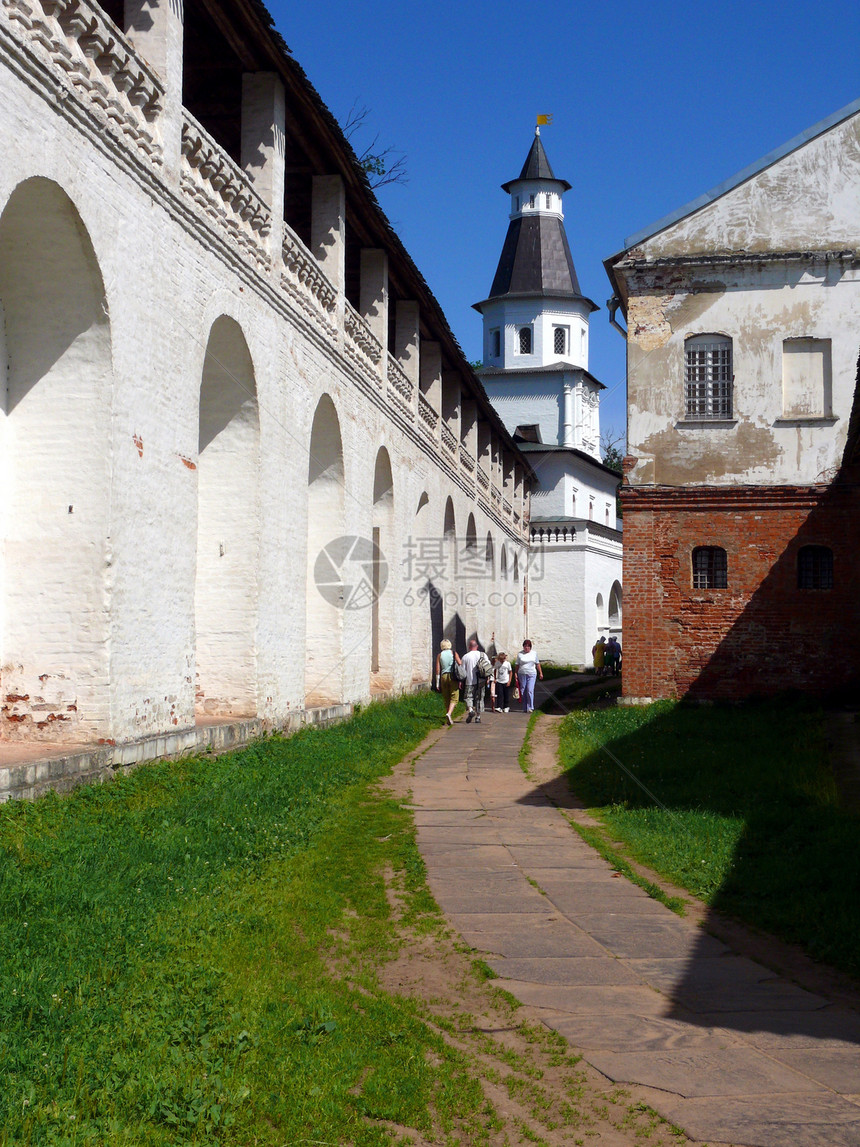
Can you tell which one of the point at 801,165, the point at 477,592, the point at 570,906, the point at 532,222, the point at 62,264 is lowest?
the point at 570,906

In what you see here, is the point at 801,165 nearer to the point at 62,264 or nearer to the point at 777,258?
the point at 777,258

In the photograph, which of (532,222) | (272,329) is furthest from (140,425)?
(532,222)

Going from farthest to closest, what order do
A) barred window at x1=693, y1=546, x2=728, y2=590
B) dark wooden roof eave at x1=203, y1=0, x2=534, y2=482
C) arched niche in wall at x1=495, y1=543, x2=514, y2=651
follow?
arched niche in wall at x1=495, y1=543, x2=514, y2=651, barred window at x1=693, y1=546, x2=728, y2=590, dark wooden roof eave at x1=203, y1=0, x2=534, y2=482

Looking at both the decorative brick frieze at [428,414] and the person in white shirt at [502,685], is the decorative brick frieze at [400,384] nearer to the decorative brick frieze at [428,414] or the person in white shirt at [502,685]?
the decorative brick frieze at [428,414]

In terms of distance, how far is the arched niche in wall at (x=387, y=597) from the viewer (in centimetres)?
1925

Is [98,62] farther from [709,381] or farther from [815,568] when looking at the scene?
[815,568]

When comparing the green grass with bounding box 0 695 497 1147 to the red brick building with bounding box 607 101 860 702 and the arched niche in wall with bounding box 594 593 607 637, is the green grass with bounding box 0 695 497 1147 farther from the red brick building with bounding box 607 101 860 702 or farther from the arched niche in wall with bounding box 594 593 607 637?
the arched niche in wall with bounding box 594 593 607 637

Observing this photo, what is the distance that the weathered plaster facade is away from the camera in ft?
27.8

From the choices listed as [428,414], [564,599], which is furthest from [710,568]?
[564,599]

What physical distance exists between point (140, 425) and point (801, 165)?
47.3 feet

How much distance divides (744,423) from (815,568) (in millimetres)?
2824

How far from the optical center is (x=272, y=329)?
1273cm
